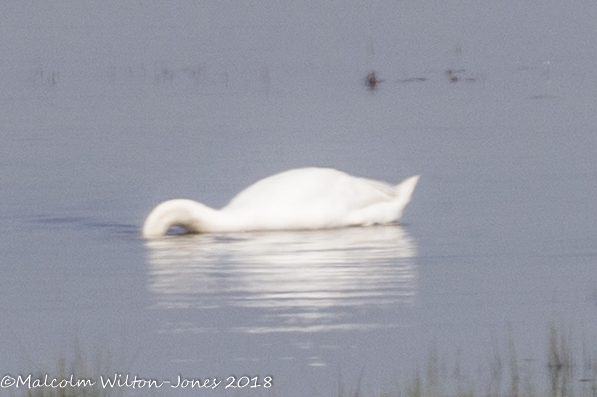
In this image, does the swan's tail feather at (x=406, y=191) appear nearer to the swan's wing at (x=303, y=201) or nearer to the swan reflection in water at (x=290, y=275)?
the swan reflection in water at (x=290, y=275)

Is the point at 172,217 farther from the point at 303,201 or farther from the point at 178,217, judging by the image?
the point at 303,201

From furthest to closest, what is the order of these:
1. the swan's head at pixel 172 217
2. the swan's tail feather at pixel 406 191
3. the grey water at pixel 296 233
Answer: the swan's tail feather at pixel 406 191 → the swan's head at pixel 172 217 → the grey water at pixel 296 233

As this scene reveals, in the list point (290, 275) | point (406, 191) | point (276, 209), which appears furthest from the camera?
point (406, 191)

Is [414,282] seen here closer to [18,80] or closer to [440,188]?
[440,188]

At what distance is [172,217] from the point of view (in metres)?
14.8

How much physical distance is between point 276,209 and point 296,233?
0.26 meters

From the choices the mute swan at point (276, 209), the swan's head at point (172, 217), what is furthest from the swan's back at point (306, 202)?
the swan's head at point (172, 217)

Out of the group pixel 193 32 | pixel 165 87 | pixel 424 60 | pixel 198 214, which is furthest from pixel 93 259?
pixel 193 32

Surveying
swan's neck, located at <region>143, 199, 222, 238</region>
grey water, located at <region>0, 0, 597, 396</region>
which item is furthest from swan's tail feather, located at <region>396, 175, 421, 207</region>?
swan's neck, located at <region>143, 199, 222, 238</region>

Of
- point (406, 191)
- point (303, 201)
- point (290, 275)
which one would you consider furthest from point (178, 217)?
point (290, 275)

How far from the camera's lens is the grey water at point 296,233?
10.0 metres

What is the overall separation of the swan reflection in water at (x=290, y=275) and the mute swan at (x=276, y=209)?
0.29ft

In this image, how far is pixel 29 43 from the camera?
149ft

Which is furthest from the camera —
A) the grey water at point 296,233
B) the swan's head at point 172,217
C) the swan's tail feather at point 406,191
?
the swan's tail feather at point 406,191
